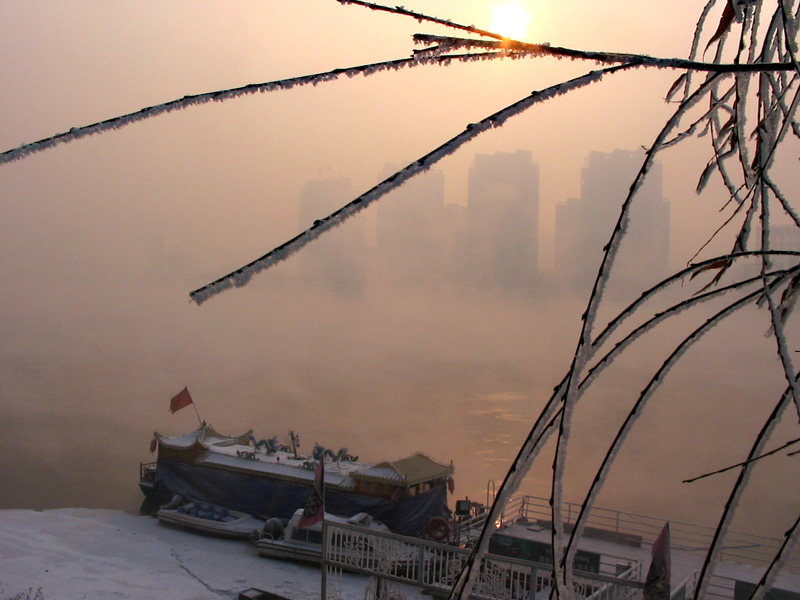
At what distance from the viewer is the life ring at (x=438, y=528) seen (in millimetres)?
11148

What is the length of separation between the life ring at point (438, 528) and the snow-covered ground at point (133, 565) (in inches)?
58.3

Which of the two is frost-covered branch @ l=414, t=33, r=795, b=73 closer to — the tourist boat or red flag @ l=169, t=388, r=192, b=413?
the tourist boat

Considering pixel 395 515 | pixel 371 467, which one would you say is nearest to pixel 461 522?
pixel 395 515

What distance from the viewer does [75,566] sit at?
37.3ft

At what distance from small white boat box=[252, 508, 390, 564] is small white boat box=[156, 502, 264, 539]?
1.04m

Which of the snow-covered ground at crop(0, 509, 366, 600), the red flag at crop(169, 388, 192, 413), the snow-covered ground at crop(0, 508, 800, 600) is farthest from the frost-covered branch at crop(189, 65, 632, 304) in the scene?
the red flag at crop(169, 388, 192, 413)

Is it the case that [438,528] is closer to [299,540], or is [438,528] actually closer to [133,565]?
[299,540]

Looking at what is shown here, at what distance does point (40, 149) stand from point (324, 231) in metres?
0.38

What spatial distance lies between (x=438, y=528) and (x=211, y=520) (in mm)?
5149

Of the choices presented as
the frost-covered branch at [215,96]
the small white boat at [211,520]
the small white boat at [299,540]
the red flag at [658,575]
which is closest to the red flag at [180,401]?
the small white boat at [211,520]

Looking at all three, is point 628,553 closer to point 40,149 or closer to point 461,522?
point 461,522

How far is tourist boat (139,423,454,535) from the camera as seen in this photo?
11891mm

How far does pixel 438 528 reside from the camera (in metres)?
11.3

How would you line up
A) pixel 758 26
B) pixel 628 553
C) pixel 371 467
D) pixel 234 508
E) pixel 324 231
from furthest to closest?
pixel 234 508
pixel 371 467
pixel 628 553
pixel 758 26
pixel 324 231
